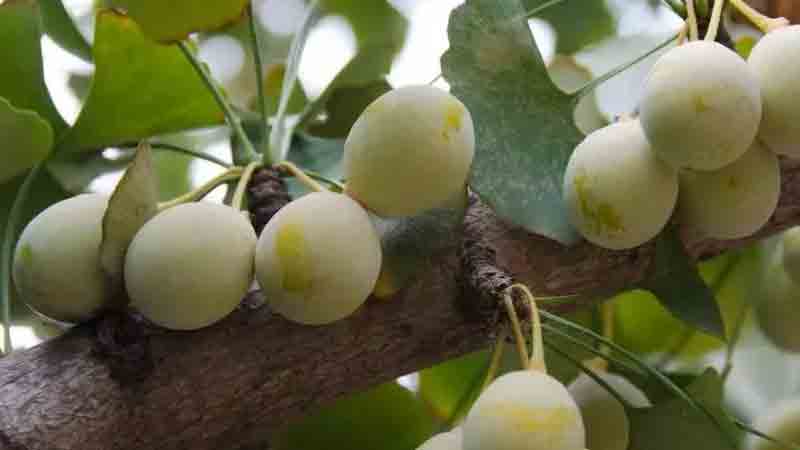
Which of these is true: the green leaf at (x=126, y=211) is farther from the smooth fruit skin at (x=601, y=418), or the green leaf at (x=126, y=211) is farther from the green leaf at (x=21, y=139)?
the smooth fruit skin at (x=601, y=418)

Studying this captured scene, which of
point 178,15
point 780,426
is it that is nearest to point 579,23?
point 780,426

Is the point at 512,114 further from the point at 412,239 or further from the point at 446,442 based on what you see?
the point at 446,442

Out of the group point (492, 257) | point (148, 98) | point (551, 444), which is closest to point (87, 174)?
point (148, 98)

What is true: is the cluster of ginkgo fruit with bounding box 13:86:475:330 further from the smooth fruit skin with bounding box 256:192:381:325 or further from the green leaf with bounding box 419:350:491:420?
the green leaf with bounding box 419:350:491:420

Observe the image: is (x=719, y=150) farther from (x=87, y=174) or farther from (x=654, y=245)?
(x=87, y=174)

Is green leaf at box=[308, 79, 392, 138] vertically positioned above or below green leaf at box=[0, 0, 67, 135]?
below

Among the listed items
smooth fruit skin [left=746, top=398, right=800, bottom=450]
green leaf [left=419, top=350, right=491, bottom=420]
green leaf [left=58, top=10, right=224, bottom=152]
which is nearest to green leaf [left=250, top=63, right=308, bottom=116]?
green leaf [left=58, top=10, right=224, bottom=152]

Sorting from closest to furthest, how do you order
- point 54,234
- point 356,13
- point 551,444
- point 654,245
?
point 551,444
point 54,234
point 654,245
point 356,13
